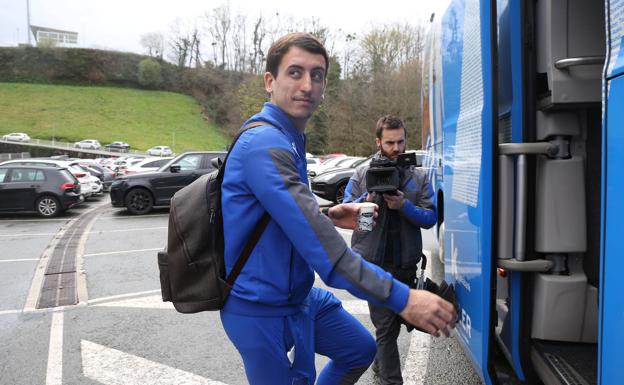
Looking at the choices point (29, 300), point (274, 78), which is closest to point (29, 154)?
point (29, 300)

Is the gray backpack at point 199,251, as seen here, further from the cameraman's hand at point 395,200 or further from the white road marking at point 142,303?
the white road marking at point 142,303

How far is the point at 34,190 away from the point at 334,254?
14095 millimetres

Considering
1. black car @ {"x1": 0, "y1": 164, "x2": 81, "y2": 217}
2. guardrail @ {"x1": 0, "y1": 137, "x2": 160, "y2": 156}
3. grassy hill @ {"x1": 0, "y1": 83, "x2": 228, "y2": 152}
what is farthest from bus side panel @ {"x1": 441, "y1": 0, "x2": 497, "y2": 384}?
grassy hill @ {"x1": 0, "y1": 83, "x2": 228, "y2": 152}

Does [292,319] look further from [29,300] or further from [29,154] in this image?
[29,154]

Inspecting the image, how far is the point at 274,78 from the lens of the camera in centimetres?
198

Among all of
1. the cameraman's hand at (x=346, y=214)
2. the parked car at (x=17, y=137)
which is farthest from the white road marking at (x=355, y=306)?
the parked car at (x=17, y=137)

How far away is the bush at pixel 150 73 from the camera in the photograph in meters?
73.8

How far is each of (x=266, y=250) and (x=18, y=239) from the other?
1008 cm

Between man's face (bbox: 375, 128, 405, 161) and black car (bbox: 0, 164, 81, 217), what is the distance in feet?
41.9

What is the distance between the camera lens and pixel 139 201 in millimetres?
13414

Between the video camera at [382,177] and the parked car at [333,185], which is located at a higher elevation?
the video camera at [382,177]

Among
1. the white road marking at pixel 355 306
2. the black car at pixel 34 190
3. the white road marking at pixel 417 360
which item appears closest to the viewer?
the white road marking at pixel 417 360

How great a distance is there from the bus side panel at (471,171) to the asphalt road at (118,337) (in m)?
1.16

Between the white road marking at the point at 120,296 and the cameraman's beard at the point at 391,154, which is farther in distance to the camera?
the white road marking at the point at 120,296
